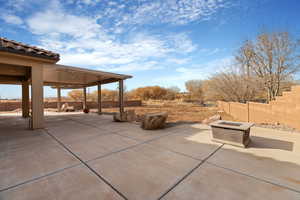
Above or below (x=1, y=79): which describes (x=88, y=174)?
below

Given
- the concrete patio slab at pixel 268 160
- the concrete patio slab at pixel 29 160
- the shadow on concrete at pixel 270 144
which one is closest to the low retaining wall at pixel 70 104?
the concrete patio slab at pixel 29 160

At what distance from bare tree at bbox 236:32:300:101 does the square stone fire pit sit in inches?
338

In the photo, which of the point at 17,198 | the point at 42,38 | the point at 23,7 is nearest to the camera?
the point at 17,198

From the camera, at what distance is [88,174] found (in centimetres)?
209

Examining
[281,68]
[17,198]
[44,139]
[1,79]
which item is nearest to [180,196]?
[17,198]

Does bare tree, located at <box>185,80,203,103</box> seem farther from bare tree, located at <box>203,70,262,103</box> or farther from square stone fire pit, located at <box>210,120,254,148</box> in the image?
square stone fire pit, located at <box>210,120,254,148</box>

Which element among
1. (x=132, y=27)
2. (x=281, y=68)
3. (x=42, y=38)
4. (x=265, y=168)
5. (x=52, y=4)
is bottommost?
(x=265, y=168)

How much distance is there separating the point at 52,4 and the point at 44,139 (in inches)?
223

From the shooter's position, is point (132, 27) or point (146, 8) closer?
point (146, 8)

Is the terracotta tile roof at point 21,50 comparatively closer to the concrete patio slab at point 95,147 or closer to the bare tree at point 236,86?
the concrete patio slab at point 95,147

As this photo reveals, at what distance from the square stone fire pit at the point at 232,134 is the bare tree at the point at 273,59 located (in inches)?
338

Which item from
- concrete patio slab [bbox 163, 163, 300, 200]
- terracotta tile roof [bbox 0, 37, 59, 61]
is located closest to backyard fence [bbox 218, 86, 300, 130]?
concrete patio slab [bbox 163, 163, 300, 200]

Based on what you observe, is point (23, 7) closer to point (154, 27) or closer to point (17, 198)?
point (154, 27)

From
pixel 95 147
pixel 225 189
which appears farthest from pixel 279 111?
pixel 95 147
